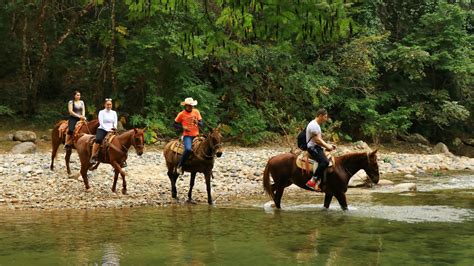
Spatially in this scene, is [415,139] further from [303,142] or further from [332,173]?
[303,142]

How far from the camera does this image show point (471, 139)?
3522 centimetres

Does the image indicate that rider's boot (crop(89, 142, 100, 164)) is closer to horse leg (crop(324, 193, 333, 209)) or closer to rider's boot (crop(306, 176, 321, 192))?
rider's boot (crop(306, 176, 321, 192))

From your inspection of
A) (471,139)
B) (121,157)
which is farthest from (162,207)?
(471,139)

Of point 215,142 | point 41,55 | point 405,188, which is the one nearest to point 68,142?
point 215,142

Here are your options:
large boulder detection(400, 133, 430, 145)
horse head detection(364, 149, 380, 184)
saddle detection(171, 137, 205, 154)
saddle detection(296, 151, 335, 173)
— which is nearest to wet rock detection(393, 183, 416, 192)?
horse head detection(364, 149, 380, 184)

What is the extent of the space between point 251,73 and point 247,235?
64.0 ft

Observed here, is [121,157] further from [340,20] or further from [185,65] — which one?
[185,65]

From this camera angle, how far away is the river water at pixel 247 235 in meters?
8.16

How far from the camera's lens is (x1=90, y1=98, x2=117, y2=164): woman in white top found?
14328 mm

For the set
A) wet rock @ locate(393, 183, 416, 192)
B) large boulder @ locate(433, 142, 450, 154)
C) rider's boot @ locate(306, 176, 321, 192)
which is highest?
rider's boot @ locate(306, 176, 321, 192)

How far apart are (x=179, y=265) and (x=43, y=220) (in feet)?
15.4

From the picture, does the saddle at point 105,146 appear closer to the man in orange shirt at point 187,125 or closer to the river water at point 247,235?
the man in orange shirt at point 187,125

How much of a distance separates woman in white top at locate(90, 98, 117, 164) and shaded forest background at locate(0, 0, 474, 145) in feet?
21.5

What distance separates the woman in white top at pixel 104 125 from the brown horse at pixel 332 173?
4304mm
